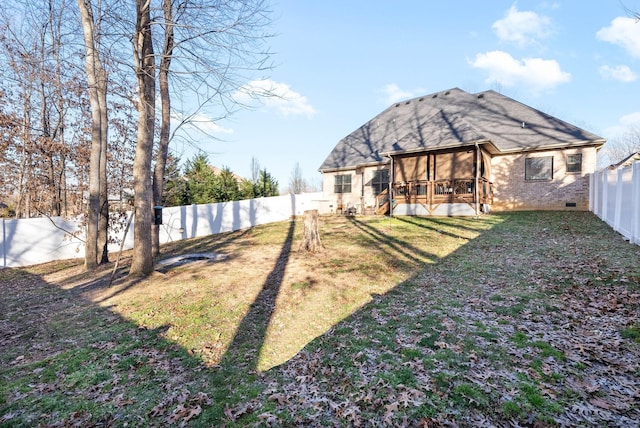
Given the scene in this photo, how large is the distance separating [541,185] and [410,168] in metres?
6.52

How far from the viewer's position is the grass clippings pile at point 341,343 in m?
2.68

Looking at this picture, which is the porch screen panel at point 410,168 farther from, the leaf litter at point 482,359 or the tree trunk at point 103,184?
the tree trunk at point 103,184

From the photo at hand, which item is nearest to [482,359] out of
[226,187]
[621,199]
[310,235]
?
[310,235]

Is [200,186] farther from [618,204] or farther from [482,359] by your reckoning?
[618,204]

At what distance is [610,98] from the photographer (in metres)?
18.5

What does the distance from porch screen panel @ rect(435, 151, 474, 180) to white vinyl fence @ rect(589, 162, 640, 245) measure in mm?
4632

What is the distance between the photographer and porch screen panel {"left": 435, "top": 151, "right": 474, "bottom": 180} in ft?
45.4

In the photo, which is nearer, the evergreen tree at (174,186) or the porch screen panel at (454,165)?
the porch screen panel at (454,165)

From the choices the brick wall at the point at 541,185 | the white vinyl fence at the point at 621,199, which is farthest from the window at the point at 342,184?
the white vinyl fence at the point at 621,199

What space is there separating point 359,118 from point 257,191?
11033mm

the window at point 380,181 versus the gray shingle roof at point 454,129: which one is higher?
the gray shingle roof at point 454,129

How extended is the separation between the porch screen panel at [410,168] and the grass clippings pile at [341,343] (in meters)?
8.25

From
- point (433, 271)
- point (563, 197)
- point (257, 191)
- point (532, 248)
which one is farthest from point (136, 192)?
point (563, 197)

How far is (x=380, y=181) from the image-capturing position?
18.8 meters
